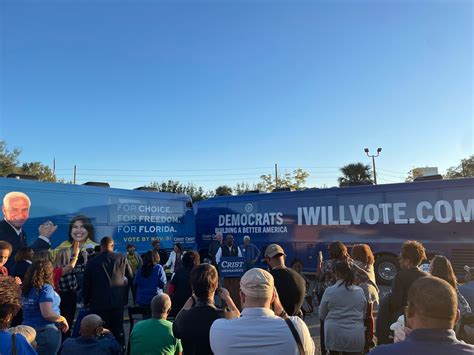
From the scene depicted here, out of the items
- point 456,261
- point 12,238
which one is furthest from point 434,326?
point 456,261

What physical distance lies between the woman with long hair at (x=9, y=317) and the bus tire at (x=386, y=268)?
1336 cm

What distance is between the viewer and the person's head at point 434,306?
184cm

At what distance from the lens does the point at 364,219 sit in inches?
575

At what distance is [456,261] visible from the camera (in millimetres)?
12609

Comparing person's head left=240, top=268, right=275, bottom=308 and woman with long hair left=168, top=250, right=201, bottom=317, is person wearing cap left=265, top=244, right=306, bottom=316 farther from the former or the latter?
woman with long hair left=168, top=250, right=201, bottom=317

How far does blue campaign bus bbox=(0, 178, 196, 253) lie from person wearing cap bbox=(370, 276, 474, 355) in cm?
1153

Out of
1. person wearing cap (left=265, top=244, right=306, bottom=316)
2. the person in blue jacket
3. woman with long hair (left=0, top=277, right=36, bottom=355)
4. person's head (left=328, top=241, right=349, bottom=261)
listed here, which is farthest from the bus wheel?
woman with long hair (left=0, top=277, right=36, bottom=355)

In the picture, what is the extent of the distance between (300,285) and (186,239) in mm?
13483

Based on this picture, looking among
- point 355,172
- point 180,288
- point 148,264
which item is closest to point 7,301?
point 180,288

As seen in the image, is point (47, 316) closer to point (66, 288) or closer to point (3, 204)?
point (66, 288)

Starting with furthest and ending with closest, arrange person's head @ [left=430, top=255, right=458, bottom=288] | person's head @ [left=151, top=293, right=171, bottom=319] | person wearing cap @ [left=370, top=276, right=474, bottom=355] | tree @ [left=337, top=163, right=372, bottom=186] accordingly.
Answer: tree @ [left=337, top=163, right=372, bottom=186]
person's head @ [left=430, top=255, right=458, bottom=288]
person's head @ [left=151, top=293, right=171, bottom=319]
person wearing cap @ [left=370, top=276, right=474, bottom=355]

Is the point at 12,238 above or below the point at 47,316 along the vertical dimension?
above

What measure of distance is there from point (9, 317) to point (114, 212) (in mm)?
11982

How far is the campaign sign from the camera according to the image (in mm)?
8720
